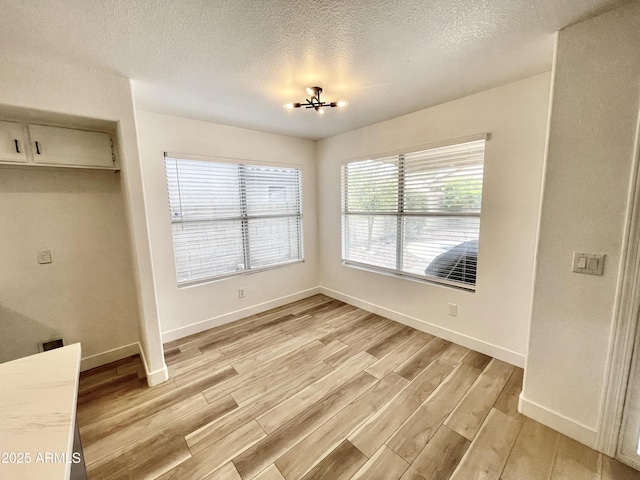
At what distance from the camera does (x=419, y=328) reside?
3.00 m

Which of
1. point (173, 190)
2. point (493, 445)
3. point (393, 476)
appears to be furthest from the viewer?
point (173, 190)

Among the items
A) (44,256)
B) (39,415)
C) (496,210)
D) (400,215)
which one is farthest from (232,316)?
(496,210)

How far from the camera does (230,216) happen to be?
3.24m

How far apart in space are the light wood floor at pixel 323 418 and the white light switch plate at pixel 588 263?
3.57ft

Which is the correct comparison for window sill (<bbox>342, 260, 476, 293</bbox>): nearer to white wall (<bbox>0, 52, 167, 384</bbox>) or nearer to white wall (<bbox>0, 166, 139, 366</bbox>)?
white wall (<bbox>0, 52, 167, 384</bbox>)

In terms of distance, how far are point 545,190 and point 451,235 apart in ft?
3.47

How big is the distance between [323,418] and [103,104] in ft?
9.03

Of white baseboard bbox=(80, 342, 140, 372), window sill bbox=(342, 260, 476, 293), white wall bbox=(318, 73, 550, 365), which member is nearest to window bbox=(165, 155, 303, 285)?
white baseboard bbox=(80, 342, 140, 372)

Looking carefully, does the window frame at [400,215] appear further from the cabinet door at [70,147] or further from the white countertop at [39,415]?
the white countertop at [39,415]

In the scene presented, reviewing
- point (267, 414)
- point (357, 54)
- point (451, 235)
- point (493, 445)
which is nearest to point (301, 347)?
point (267, 414)

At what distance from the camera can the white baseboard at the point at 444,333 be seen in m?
2.36

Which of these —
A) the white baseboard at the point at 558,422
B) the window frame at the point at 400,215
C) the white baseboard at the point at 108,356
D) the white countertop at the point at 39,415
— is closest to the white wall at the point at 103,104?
the white baseboard at the point at 108,356

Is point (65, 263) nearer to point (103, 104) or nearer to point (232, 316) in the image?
point (103, 104)

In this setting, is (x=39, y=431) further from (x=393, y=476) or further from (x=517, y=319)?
(x=517, y=319)
